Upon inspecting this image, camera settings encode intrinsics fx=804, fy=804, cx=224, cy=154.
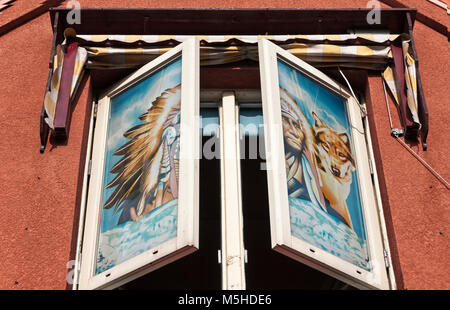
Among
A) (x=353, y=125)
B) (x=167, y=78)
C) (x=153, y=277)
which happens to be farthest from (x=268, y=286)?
(x=167, y=78)

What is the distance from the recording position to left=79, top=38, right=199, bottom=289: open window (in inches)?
203

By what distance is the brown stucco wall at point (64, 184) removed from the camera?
541 cm

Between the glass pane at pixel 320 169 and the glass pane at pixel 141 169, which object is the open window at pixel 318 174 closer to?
the glass pane at pixel 320 169

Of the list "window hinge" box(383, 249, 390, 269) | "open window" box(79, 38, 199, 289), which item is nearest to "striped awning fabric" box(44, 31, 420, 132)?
"open window" box(79, 38, 199, 289)

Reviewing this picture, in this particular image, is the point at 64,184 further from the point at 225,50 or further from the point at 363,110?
the point at 363,110

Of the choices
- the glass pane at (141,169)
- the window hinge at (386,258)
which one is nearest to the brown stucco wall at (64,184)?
the window hinge at (386,258)

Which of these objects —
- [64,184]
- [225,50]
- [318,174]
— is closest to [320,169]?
[318,174]

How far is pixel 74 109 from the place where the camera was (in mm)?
6383

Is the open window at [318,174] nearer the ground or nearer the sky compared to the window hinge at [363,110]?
nearer the ground

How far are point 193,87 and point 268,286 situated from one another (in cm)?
273

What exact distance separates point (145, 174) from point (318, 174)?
1.25 meters

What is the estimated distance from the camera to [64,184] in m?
5.82

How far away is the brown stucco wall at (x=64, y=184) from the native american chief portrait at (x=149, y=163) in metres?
0.32

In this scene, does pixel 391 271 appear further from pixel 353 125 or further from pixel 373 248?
pixel 353 125
